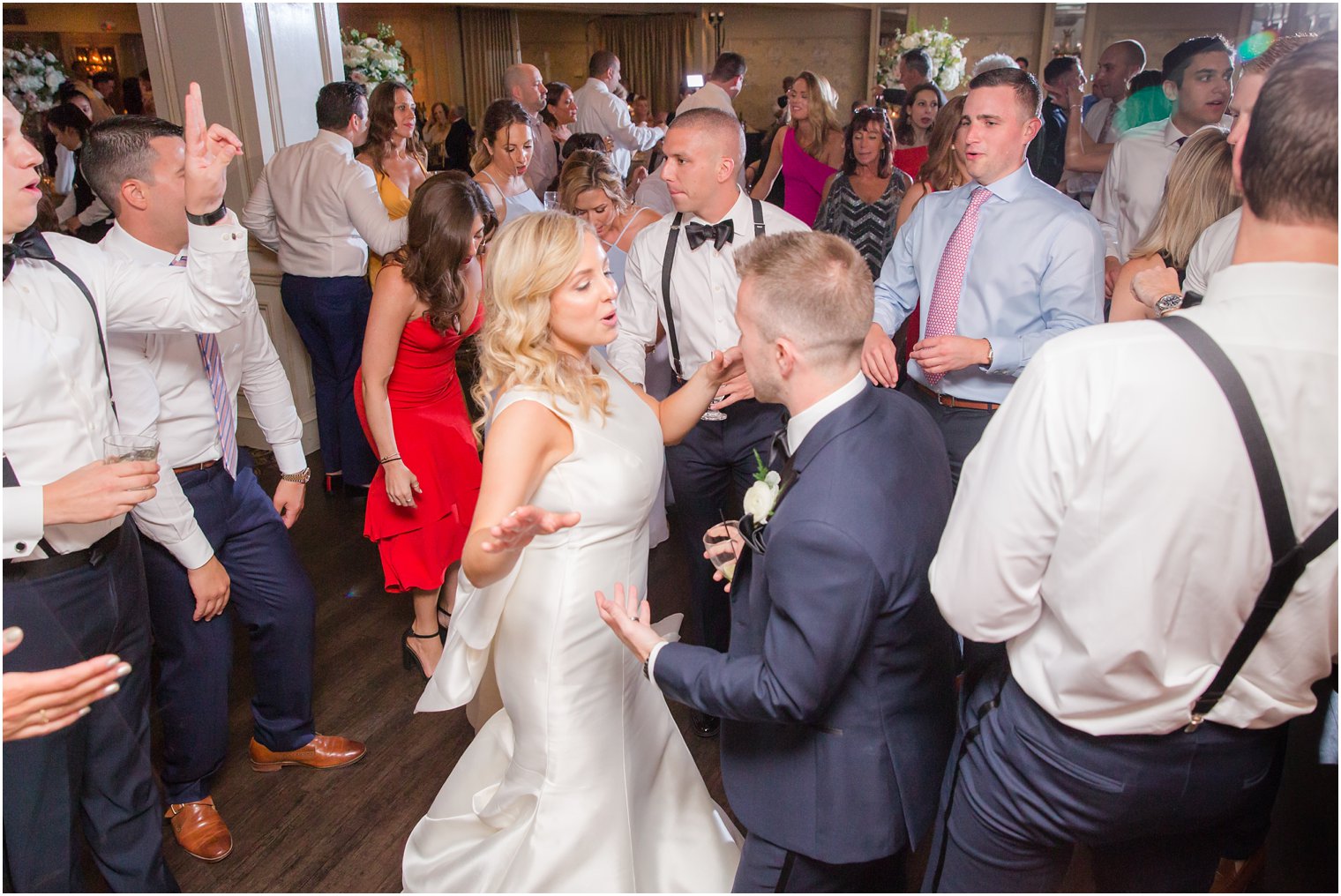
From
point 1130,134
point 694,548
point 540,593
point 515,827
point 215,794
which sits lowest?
point 215,794

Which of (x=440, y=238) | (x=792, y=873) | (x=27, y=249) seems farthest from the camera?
(x=440, y=238)

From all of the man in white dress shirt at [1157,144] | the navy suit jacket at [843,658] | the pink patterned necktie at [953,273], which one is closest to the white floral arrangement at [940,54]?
the man in white dress shirt at [1157,144]

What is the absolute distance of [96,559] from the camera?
1795 mm

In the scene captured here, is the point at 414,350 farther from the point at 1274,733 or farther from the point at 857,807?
Answer: the point at 1274,733

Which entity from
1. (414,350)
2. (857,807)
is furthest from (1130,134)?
(857,807)

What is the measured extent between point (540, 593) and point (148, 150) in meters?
1.30

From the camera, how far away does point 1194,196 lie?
2396mm

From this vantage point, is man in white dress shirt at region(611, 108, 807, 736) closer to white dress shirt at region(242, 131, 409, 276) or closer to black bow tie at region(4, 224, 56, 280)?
black bow tie at region(4, 224, 56, 280)

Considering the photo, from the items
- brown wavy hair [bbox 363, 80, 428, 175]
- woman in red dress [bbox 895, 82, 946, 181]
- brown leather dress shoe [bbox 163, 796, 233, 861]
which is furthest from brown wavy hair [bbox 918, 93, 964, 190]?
brown leather dress shoe [bbox 163, 796, 233, 861]

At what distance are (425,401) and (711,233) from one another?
107 cm

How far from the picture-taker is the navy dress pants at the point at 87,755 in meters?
1.73

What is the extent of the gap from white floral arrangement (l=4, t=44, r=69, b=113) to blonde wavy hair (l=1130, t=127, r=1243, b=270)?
685 centimetres

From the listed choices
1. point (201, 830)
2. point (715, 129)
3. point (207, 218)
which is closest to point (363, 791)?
point (201, 830)

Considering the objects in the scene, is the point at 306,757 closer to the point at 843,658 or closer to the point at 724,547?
the point at 724,547
